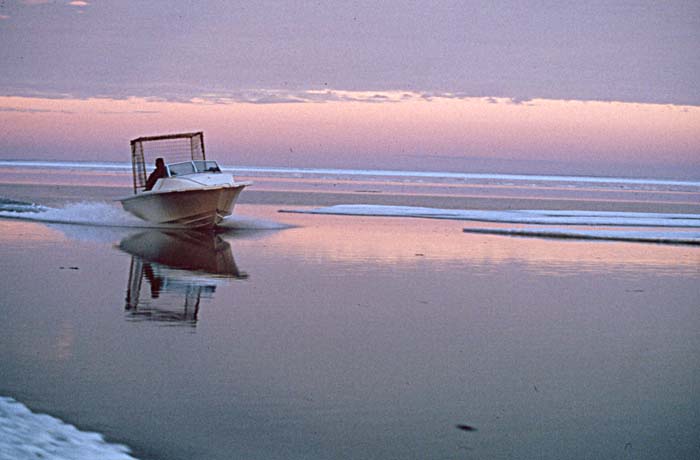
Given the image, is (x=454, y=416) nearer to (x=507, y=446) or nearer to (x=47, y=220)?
(x=507, y=446)

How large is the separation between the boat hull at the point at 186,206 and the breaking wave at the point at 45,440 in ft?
51.9

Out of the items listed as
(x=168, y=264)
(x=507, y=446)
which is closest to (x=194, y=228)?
(x=168, y=264)

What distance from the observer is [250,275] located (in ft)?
43.4

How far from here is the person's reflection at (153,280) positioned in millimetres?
11250

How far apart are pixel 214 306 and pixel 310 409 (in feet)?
13.7

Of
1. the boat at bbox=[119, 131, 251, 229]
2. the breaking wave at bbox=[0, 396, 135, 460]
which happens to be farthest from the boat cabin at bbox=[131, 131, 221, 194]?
the breaking wave at bbox=[0, 396, 135, 460]

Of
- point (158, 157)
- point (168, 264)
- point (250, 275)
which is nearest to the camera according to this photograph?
point (250, 275)

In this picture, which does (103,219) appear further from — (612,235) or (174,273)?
(612,235)

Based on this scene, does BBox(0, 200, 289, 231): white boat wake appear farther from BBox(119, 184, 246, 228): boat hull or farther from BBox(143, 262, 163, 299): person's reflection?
BBox(143, 262, 163, 299): person's reflection

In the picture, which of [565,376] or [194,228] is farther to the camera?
[194,228]

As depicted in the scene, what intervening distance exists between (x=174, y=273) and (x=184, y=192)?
8.48 meters

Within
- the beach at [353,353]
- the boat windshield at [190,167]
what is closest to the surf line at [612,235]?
the beach at [353,353]

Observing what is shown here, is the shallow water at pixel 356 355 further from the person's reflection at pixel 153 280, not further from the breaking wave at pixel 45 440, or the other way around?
the breaking wave at pixel 45 440

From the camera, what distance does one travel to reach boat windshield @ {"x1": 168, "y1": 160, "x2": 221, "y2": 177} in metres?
22.1
